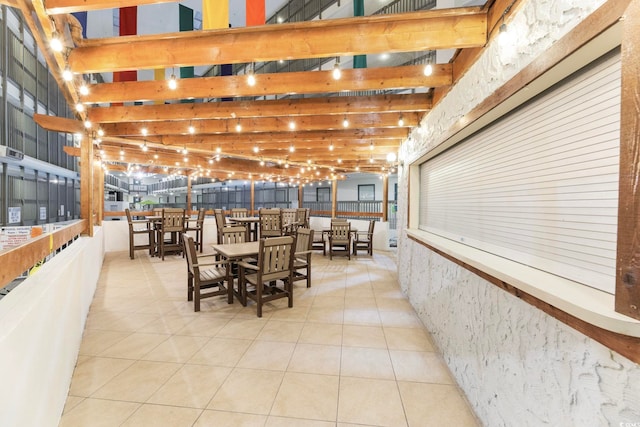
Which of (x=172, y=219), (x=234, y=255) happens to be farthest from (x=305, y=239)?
(x=172, y=219)

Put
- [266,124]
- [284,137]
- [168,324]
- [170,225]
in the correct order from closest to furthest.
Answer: [168,324] → [266,124] → [284,137] → [170,225]

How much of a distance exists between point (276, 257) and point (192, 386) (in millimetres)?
1647

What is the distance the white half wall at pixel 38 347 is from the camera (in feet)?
3.34

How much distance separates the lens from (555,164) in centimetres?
144

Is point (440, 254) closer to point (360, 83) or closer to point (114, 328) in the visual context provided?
point (360, 83)

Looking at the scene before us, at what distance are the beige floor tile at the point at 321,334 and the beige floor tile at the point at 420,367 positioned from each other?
1.93ft

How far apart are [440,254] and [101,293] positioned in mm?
4827

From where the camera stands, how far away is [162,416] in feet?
5.92

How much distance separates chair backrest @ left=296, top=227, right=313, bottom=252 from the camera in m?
4.45

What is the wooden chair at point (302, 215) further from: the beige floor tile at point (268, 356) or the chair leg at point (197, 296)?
the beige floor tile at point (268, 356)

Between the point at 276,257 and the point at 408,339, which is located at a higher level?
the point at 276,257

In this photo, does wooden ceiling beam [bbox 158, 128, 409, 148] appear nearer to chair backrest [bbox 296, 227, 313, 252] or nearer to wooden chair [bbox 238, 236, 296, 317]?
chair backrest [bbox 296, 227, 313, 252]

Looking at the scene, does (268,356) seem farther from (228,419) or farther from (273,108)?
(273,108)

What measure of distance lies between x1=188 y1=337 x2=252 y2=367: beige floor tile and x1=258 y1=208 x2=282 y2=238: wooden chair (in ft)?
15.7
